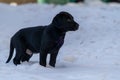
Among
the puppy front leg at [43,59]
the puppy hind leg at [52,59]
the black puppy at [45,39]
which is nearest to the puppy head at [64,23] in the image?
the black puppy at [45,39]

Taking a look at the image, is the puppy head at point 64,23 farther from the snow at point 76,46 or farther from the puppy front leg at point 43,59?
the snow at point 76,46

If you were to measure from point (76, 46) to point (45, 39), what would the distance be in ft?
10.1

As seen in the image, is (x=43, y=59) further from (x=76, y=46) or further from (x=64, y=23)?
(x=76, y=46)

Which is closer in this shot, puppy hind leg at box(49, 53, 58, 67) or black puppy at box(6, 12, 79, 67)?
black puppy at box(6, 12, 79, 67)

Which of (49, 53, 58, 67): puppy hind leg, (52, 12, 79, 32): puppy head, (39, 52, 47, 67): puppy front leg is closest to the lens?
(52, 12, 79, 32): puppy head

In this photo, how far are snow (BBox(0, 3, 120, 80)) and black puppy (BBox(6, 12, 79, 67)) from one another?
0.20m

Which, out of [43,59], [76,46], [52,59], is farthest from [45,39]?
[76,46]

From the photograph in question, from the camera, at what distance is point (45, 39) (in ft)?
25.5

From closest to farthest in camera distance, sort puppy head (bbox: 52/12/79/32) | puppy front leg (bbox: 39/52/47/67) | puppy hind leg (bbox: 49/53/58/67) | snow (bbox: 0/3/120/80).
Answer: snow (bbox: 0/3/120/80), puppy head (bbox: 52/12/79/32), puppy front leg (bbox: 39/52/47/67), puppy hind leg (bbox: 49/53/58/67)

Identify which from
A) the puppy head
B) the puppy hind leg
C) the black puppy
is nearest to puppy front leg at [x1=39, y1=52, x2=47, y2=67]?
the black puppy

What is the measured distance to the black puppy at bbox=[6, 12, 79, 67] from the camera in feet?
25.2

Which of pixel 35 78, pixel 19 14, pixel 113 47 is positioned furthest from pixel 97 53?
pixel 19 14

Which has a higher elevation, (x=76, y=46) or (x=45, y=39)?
(x=45, y=39)

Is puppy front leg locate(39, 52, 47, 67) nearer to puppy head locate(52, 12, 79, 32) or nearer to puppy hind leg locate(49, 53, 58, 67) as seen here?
puppy hind leg locate(49, 53, 58, 67)
